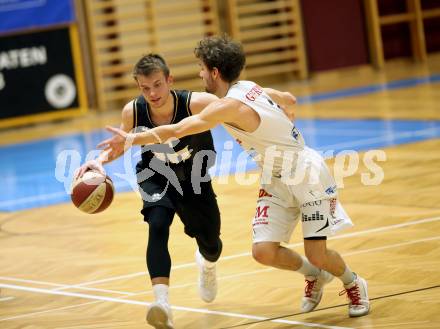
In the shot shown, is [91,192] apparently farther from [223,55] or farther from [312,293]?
[312,293]

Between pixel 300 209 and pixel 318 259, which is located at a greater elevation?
pixel 300 209

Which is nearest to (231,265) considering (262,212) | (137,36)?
(262,212)

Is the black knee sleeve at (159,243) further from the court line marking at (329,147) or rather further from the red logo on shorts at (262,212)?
the court line marking at (329,147)

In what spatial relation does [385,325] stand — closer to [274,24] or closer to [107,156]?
[107,156]

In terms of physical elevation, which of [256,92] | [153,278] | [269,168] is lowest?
[153,278]

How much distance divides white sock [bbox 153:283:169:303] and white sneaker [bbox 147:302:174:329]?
5cm

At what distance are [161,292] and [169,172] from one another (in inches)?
32.9

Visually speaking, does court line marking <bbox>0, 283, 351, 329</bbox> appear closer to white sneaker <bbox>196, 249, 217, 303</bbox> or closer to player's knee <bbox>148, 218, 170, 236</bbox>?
white sneaker <bbox>196, 249, 217, 303</bbox>

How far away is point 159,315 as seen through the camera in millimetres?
4617

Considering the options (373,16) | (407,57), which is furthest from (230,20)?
(407,57)

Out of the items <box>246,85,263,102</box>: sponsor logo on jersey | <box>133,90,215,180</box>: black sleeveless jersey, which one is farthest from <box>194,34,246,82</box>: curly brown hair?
<box>133,90,215,180</box>: black sleeveless jersey

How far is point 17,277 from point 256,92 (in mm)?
2722

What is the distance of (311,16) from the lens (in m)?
19.7

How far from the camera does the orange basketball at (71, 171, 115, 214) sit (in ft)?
16.5
